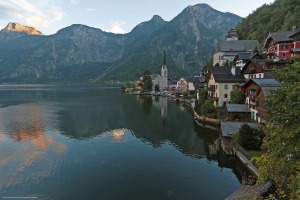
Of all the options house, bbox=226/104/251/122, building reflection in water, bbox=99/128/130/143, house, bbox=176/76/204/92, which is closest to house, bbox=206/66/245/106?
house, bbox=226/104/251/122

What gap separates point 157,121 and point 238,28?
131m

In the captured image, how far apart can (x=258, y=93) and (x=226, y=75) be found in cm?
2361

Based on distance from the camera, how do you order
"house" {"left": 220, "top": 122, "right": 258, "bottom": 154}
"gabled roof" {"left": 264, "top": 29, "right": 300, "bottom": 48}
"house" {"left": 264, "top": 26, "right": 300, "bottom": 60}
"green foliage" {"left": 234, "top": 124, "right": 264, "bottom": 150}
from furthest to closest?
"gabled roof" {"left": 264, "top": 29, "right": 300, "bottom": 48}
"house" {"left": 264, "top": 26, "right": 300, "bottom": 60}
"house" {"left": 220, "top": 122, "right": 258, "bottom": 154}
"green foliage" {"left": 234, "top": 124, "right": 264, "bottom": 150}

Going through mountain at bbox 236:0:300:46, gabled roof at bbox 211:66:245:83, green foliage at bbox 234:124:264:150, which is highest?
mountain at bbox 236:0:300:46

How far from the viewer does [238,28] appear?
173 meters

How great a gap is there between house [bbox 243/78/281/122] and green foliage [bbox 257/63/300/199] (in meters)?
27.0

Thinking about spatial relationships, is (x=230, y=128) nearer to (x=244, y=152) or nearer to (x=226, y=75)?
(x=244, y=152)

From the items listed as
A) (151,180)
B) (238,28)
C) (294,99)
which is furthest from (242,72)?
(238,28)

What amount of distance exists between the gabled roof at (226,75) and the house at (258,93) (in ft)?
35.2

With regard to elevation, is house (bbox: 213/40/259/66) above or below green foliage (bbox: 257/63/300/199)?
above

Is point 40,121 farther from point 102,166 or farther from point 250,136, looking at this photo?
point 250,136

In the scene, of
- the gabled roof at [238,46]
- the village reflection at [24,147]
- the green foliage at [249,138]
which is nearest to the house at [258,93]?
the green foliage at [249,138]

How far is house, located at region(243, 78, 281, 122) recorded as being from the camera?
46.3 m

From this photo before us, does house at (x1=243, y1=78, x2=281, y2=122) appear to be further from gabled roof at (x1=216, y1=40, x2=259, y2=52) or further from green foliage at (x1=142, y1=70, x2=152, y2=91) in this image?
green foliage at (x1=142, y1=70, x2=152, y2=91)
